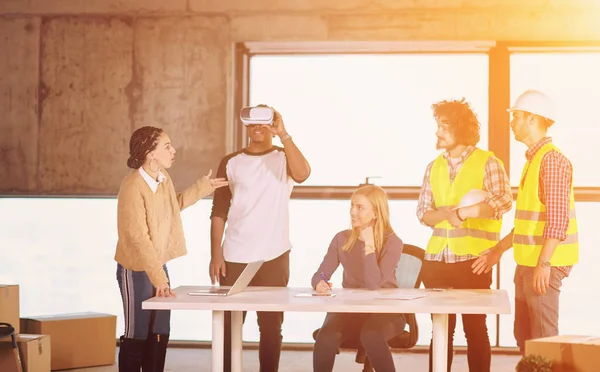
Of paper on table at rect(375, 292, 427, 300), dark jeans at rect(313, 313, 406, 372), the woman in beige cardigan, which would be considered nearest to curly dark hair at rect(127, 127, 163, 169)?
the woman in beige cardigan

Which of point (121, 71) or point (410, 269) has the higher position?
point (121, 71)

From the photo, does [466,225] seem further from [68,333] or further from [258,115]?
[68,333]

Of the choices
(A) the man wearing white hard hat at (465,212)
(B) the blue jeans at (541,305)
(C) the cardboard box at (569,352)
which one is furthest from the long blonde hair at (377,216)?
(C) the cardboard box at (569,352)

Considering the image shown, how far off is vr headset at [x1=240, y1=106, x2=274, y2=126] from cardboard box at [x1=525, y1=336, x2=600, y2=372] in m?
1.69

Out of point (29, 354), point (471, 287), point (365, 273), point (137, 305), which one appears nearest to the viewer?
point (137, 305)

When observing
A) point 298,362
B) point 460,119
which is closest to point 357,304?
point 460,119

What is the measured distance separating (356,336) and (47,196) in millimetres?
3120

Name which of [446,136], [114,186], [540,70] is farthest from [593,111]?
[114,186]

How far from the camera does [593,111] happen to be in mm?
6523

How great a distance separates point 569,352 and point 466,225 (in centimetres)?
94

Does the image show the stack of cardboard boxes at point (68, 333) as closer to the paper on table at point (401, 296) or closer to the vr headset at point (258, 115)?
the vr headset at point (258, 115)

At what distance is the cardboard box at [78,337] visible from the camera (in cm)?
592

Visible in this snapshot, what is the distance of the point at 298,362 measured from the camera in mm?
6203

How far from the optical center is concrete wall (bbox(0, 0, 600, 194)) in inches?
262
